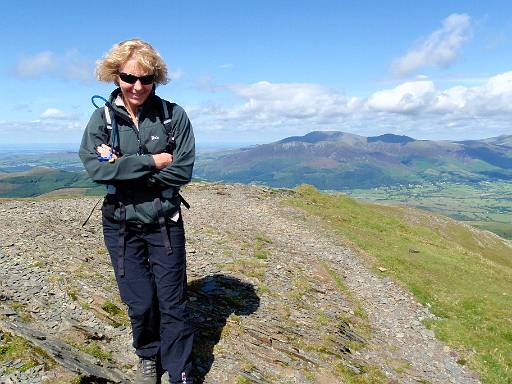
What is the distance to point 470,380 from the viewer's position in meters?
15.5

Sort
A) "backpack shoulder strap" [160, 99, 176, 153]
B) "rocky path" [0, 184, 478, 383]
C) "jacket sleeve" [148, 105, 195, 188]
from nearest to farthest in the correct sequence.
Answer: "jacket sleeve" [148, 105, 195, 188] < "backpack shoulder strap" [160, 99, 176, 153] < "rocky path" [0, 184, 478, 383]

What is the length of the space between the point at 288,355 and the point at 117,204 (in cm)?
756

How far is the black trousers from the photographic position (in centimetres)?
841

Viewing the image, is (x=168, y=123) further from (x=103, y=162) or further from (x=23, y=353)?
(x=23, y=353)

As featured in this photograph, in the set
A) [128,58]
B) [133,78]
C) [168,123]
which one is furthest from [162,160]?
[128,58]

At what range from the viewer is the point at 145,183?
26.6 feet

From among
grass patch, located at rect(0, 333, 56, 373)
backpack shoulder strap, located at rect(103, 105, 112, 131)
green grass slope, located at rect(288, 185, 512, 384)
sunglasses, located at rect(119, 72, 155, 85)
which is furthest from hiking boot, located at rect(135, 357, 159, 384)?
green grass slope, located at rect(288, 185, 512, 384)

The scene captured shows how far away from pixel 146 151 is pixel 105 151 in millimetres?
772

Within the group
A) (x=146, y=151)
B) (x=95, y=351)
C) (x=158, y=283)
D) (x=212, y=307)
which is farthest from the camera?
(x=212, y=307)

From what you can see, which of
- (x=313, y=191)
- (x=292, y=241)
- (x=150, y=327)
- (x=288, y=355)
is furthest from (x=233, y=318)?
(x=313, y=191)

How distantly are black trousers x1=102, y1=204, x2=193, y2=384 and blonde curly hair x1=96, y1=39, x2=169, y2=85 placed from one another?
8.76 ft

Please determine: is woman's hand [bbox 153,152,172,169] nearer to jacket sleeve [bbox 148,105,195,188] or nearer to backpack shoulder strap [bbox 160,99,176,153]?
jacket sleeve [bbox 148,105,195,188]

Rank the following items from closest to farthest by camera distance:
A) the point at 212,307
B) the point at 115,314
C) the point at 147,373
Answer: the point at 147,373 → the point at 115,314 → the point at 212,307

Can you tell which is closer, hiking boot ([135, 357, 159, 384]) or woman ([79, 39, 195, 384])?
woman ([79, 39, 195, 384])
